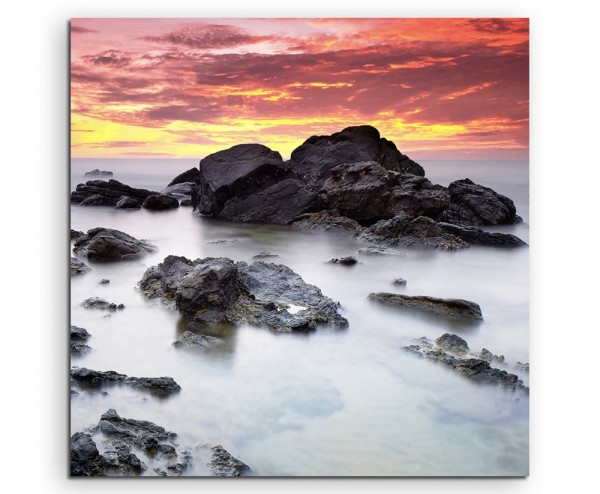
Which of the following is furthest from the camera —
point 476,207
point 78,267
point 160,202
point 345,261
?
point 160,202

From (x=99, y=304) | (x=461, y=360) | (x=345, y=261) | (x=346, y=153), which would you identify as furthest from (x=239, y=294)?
(x=461, y=360)

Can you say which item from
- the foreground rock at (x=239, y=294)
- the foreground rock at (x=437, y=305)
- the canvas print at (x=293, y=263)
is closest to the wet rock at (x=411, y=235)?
the canvas print at (x=293, y=263)

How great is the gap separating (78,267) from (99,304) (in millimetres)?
301

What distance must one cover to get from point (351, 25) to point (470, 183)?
1.47m

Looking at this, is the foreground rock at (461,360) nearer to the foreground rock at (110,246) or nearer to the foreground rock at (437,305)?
the foreground rock at (437,305)

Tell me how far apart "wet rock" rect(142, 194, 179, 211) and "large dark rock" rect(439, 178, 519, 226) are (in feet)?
7.25

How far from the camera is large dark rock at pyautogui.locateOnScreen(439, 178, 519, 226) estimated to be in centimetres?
516

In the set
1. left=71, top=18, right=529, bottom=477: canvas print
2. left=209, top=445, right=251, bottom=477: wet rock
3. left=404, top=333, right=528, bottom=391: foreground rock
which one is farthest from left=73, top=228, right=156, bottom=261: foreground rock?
left=404, top=333, right=528, bottom=391: foreground rock

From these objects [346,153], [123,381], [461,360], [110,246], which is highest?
[346,153]

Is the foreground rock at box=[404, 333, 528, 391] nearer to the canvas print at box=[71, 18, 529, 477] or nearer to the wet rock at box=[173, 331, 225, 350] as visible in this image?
the canvas print at box=[71, 18, 529, 477]

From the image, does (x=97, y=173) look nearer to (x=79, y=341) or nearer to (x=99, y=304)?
(x=99, y=304)

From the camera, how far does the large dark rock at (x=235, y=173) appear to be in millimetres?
5492

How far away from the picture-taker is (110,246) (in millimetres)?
5273
